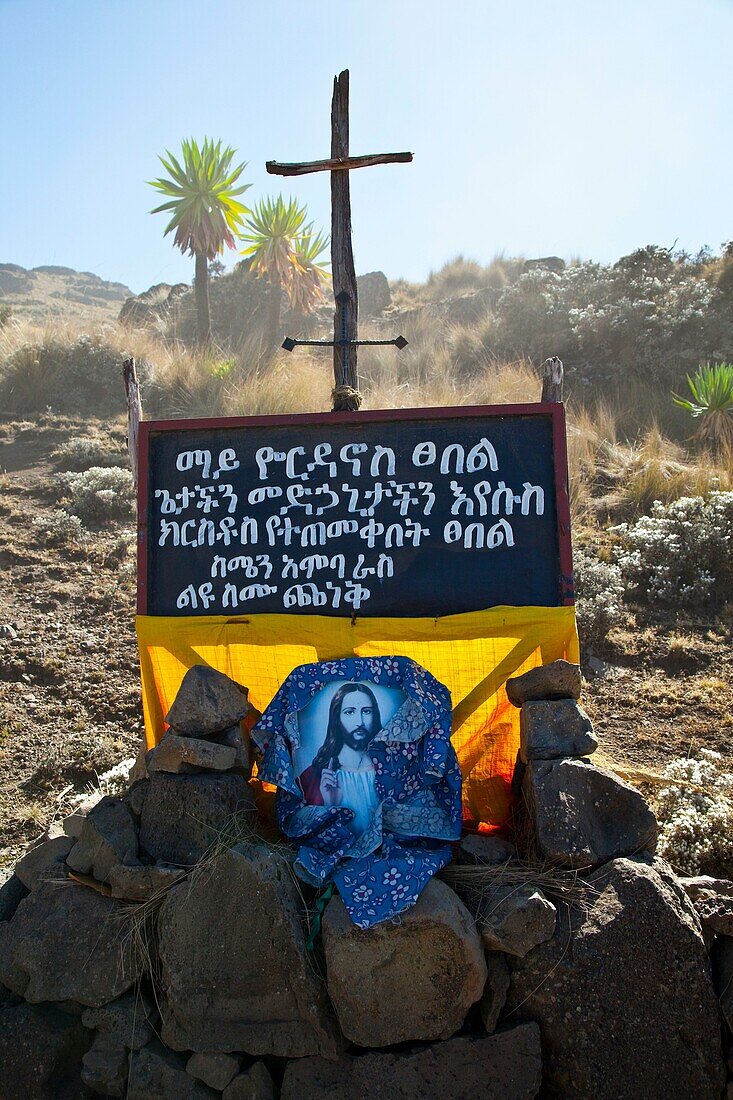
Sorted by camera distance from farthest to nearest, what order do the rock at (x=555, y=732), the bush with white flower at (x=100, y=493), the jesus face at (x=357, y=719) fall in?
the bush with white flower at (x=100, y=493) → the jesus face at (x=357, y=719) → the rock at (x=555, y=732)

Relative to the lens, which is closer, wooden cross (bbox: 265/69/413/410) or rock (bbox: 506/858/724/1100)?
rock (bbox: 506/858/724/1100)

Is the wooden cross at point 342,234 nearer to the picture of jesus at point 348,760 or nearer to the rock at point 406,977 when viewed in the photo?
the picture of jesus at point 348,760

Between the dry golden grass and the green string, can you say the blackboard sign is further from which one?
the dry golden grass

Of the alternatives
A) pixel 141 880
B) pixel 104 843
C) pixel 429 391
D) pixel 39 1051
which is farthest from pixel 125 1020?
pixel 429 391

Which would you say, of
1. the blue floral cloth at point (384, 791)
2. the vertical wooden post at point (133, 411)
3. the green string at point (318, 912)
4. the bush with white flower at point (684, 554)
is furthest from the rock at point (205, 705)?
the bush with white flower at point (684, 554)

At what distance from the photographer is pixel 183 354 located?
518 inches

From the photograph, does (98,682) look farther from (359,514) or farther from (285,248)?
(285,248)

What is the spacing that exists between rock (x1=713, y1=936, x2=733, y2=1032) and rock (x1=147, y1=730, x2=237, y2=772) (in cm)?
187

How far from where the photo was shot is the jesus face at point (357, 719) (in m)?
3.57

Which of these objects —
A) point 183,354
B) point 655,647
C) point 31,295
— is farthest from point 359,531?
point 31,295

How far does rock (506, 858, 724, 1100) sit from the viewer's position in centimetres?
276

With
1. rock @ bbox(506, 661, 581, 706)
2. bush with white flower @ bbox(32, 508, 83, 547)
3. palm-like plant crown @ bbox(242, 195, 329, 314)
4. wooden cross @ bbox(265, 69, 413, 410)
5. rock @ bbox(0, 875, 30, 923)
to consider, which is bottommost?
rock @ bbox(0, 875, 30, 923)

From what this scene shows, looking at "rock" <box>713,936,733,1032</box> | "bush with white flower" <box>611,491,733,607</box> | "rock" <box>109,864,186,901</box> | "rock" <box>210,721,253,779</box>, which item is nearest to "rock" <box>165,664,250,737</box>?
"rock" <box>210,721,253,779</box>

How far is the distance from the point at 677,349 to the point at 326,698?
1125 cm
